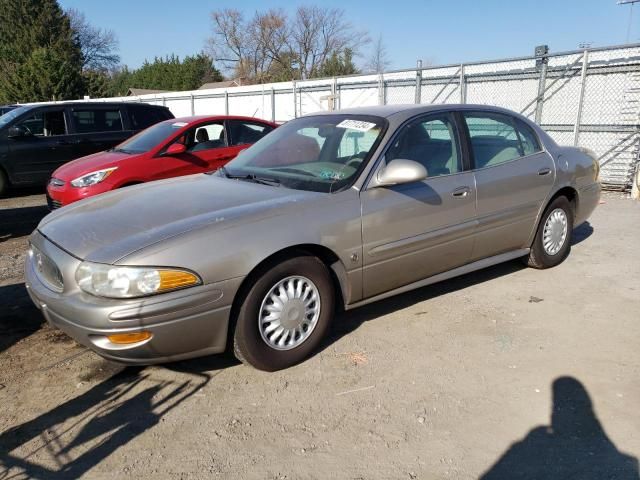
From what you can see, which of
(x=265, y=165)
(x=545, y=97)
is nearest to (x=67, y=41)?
(x=545, y=97)

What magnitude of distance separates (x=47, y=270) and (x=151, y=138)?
4.46 metres

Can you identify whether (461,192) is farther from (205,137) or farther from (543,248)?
(205,137)

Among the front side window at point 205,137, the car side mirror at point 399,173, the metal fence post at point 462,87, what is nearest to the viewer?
the car side mirror at point 399,173

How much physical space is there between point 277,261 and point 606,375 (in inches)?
83.6

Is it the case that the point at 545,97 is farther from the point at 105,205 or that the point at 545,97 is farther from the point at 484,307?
the point at 105,205

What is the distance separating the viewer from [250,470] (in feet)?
8.05

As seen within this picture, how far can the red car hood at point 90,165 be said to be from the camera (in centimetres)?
671

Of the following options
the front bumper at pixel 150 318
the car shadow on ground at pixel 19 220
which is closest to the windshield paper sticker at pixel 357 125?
the front bumper at pixel 150 318

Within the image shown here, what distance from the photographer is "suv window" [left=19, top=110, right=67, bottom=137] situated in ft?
32.0

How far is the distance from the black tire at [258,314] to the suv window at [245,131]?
4.69m

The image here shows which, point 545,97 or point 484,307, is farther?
point 545,97

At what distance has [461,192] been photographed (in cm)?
411

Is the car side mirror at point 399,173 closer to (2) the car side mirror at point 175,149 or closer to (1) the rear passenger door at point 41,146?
(2) the car side mirror at point 175,149

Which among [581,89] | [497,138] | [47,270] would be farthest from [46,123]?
[581,89]
